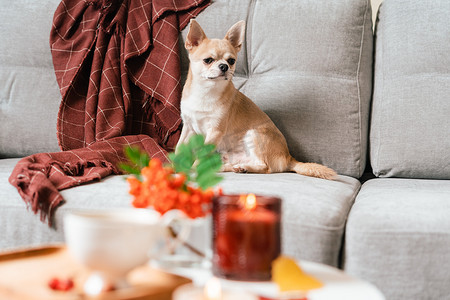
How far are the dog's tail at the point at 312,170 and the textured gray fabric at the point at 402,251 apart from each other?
50 cm

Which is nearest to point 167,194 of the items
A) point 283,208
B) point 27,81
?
point 283,208

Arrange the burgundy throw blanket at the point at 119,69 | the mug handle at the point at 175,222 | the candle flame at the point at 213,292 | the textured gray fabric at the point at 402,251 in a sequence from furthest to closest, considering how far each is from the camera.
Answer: the burgundy throw blanket at the point at 119,69, the textured gray fabric at the point at 402,251, the mug handle at the point at 175,222, the candle flame at the point at 213,292

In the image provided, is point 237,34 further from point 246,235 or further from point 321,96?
point 246,235

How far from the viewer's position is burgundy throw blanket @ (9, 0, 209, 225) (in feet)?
6.32

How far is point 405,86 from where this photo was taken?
5.66 ft

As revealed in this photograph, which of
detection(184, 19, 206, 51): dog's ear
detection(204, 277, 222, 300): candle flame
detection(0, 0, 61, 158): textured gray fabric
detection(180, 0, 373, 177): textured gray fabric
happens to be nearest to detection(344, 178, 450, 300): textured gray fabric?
detection(204, 277, 222, 300): candle flame

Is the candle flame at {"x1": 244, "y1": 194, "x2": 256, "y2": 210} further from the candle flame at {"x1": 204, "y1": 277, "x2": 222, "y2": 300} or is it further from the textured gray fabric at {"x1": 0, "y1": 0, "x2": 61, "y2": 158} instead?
the textured gray fabric at {"x1": 0, "y1": 0, "x2": 61, "y2": 158}

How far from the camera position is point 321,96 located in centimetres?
179

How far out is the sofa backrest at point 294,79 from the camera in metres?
1.78

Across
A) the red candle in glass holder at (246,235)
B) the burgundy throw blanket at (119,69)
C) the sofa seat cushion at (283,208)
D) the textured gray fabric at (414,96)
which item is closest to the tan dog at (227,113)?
the burgundy throw blanket at (119,69)

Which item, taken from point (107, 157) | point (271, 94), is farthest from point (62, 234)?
point (271, 94)

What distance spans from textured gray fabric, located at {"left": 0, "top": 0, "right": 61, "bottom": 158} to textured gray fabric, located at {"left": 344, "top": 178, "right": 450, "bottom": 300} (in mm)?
1425

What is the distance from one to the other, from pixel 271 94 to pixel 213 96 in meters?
0.24

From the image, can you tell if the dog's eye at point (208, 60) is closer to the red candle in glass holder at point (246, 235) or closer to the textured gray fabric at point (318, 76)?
the textured gray fabric at point (318, 76)
